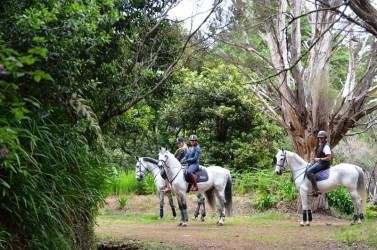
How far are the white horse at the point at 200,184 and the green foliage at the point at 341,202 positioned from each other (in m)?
5.00

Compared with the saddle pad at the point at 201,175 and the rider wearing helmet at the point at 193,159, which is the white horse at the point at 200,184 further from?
the rider wearing helmet at the point at 193,159

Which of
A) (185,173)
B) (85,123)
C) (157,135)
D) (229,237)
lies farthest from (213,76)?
(85,123)

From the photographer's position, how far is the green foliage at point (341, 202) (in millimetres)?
18625

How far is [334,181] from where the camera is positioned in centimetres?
1430

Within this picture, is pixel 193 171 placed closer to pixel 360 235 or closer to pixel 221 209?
pixel 221 209

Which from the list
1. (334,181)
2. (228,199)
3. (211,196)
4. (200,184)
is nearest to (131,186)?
(211,196)

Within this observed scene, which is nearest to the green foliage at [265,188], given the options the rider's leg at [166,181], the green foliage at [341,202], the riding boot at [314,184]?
the green foliage at [341,202]

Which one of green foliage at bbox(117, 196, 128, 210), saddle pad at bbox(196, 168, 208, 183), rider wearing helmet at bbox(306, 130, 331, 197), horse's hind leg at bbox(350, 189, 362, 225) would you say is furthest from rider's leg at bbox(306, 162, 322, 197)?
green foliage at bbox(117, 196, 128, 210)

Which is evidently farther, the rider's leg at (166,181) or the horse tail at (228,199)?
the rider's leg at (166,181)

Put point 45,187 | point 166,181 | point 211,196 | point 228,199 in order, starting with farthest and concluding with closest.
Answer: point 166,181
point 211,196
point 228,199
point 45,187

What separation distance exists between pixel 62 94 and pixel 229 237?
229 inches

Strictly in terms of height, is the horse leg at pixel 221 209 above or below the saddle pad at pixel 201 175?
below

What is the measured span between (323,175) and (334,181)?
1.04 ft

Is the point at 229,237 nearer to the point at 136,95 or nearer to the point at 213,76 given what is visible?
the point at 136,95
